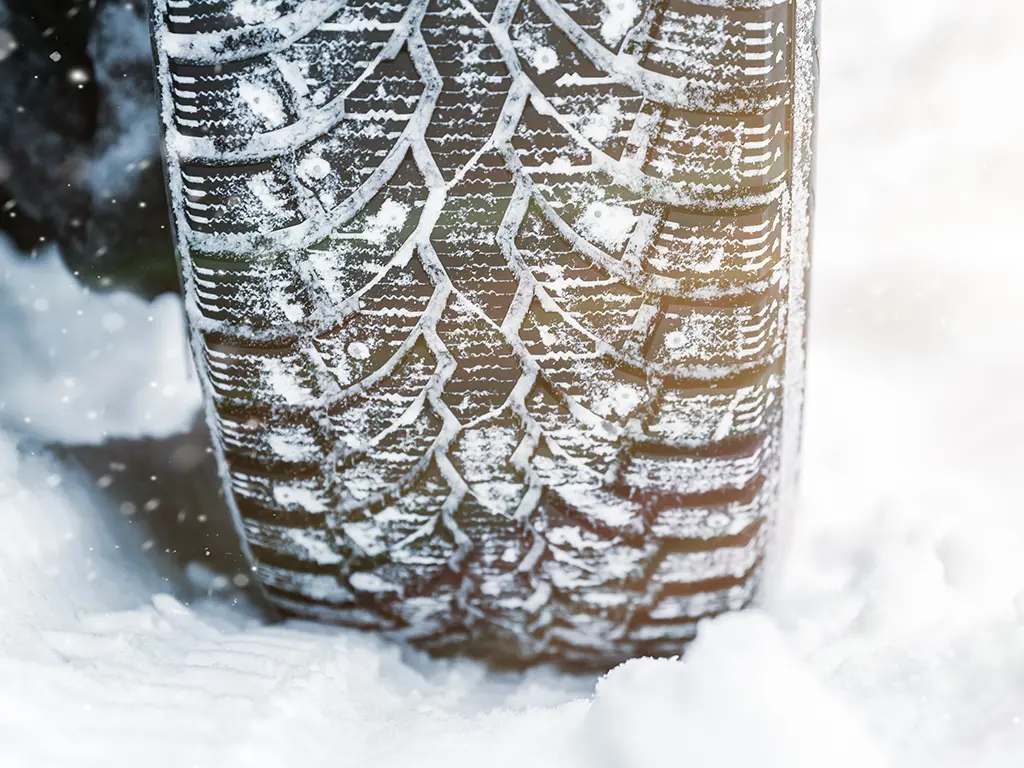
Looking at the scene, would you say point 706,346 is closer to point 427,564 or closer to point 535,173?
point 535,173

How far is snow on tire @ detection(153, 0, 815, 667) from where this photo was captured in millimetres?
627

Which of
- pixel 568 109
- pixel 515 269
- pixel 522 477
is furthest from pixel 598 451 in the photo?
pixel 568 109

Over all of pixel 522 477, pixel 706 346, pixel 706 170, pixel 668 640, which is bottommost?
pixel 668 640

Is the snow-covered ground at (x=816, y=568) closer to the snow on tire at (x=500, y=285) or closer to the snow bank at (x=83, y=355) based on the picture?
the snow bank at (x=83, y=355)

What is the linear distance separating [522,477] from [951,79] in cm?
96

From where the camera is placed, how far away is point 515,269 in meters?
0.68

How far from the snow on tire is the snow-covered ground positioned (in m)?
0.13

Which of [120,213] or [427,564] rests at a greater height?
[120,213]

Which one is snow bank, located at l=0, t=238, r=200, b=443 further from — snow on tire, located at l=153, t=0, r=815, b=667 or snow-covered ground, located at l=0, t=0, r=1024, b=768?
snow on tire, located at l=153, t=0, r=815, b=667

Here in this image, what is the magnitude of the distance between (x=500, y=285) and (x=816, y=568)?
0.58 metres

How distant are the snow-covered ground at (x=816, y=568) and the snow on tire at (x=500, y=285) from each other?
0.13m

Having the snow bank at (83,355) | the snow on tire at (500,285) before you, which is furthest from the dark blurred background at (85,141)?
the snow on tire at (500,285)

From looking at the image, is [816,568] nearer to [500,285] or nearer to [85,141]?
[500,285]

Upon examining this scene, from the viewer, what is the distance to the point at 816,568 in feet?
3.28
